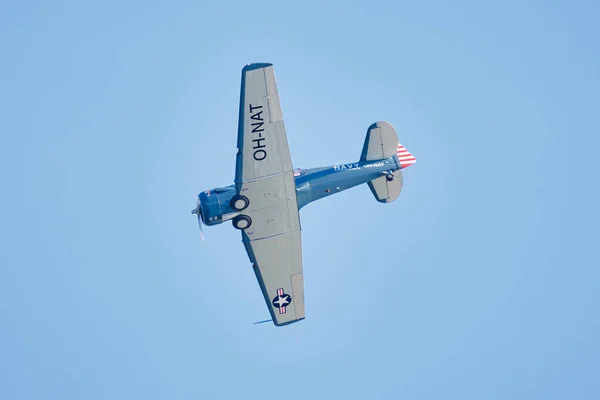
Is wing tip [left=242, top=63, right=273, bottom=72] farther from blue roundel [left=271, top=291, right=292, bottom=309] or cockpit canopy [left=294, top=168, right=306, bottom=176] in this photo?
blue roundel [left=271, top=291, right=292, bottom=309]

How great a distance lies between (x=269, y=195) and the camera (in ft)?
90.5

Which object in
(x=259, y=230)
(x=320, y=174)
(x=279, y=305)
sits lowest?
(x=279, y=305)

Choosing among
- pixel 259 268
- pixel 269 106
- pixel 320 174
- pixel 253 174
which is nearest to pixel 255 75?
pixel 269 106

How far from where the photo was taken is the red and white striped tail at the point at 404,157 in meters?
31.0

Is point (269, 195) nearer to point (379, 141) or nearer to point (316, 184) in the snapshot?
point (316, 184)

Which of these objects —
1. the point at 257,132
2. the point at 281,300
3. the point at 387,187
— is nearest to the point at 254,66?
the point at 257,132

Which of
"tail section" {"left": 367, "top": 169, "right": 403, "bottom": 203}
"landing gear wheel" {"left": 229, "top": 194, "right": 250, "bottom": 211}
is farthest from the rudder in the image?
"landing gear wheel" {"left": 229, "top": 194, "right": 250, "bottom": 211}

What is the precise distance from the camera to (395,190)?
31.1m

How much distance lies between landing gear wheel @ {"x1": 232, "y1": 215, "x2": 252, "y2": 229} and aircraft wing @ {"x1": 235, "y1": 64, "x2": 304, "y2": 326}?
187 mm

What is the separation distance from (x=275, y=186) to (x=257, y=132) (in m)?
2.42

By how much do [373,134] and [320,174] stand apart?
116 inches

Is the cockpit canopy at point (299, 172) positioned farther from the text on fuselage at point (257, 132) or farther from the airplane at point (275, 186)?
the text on fuselage at point (257, 132)

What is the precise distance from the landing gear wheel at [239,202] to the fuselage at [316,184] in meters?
0.20

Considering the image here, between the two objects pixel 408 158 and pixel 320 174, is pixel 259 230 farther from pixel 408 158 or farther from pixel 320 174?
pixel 408 158
